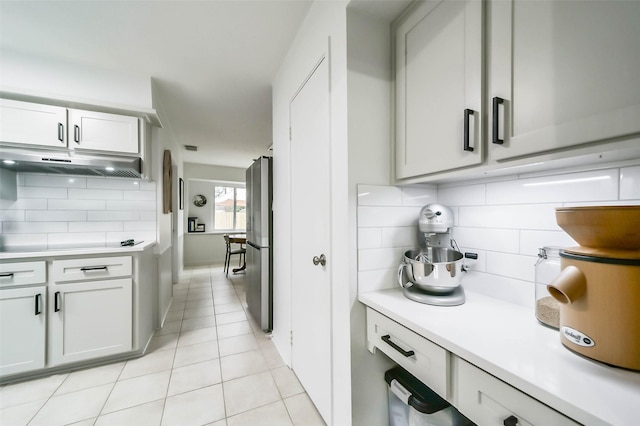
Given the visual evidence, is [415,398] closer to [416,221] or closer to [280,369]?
[416,221]

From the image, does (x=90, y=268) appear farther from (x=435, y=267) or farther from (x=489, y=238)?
(x=489, y=238)

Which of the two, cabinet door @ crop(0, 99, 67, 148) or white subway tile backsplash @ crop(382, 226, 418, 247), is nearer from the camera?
white subway tile backsplash @ crop(382, 226, 418, 247)

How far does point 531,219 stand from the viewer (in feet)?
3.22

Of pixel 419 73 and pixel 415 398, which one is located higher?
pixel 419 73

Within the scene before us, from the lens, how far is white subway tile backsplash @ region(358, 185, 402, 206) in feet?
3.79

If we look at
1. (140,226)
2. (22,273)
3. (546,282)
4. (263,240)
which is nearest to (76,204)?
(140,226)

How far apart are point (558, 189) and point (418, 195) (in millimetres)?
541

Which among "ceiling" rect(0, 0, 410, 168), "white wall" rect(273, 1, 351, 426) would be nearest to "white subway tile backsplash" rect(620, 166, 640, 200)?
"white wall" rect(273, 1, 351, 426)

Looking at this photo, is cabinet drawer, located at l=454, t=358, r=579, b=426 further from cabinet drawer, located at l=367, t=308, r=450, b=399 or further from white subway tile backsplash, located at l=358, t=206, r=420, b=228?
white subway tile backsplash, located at l=358, t=206, r=420, b=228

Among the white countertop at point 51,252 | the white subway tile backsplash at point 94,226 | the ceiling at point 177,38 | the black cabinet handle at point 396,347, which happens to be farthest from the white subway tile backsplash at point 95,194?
the black cabinet handle at point 396,347

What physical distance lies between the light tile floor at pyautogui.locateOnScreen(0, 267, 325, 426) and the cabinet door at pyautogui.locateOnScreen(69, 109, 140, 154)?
1.86 metres

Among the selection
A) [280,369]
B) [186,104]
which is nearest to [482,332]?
[280,369]

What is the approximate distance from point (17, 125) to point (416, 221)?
9.97 ft

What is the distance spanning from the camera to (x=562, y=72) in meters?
0.65
